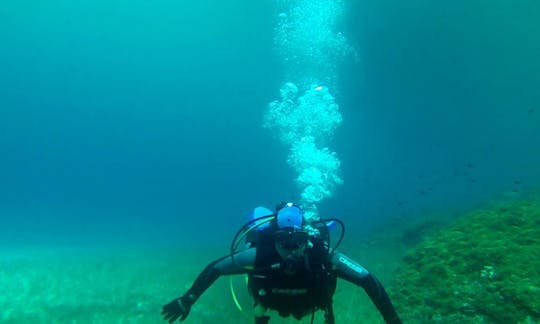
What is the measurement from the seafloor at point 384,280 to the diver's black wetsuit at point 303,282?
1.67m

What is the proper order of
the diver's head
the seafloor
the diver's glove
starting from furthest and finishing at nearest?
the seafloor → the diver's glove → the diver's head

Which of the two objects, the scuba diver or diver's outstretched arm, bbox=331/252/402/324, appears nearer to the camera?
the scuba diver

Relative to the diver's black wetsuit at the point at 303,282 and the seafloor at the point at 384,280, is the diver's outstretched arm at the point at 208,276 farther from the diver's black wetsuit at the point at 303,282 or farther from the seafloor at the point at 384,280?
the seafloor at the point at 384,280

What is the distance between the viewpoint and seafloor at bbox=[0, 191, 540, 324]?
213 inches

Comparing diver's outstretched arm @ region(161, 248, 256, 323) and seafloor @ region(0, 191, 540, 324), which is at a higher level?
seafloor @ region(0, 191, 540, 324)

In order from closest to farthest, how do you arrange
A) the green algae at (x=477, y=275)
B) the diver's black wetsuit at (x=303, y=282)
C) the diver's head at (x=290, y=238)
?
the diver's head at (x=290, y=238), the diver's black wetsuit at (x=303, y=282), the green algae at (x=477, y=275)

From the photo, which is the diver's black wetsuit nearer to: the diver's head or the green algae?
the diver's head

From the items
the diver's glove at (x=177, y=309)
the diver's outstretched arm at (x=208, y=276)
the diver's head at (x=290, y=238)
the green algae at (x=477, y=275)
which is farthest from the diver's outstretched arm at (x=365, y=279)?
the green algae at (x=477, y=275)

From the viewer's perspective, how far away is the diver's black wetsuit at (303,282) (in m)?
3.78

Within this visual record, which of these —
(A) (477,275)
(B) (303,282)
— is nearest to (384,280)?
(A) (477,275)

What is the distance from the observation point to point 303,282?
12.4ft

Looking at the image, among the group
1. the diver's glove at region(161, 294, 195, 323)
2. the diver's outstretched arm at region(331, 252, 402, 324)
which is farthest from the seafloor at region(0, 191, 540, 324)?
the diver's outstretched arm at region(331, 252, 402, 324)

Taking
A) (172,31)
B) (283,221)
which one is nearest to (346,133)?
(172,31)

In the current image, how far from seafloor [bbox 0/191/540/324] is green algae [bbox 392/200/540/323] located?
1 cm
